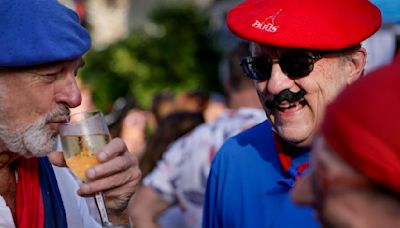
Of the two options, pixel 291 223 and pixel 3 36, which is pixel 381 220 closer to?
pixel 291 223

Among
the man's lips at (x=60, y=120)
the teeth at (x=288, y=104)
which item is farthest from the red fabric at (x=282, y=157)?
the man's lips at (x=60, y=120)

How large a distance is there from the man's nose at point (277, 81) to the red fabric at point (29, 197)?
0.91 m

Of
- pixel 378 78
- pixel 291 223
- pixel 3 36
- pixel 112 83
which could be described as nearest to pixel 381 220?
pixel 378 78

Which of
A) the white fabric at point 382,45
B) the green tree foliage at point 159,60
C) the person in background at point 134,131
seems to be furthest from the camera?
the green tree foliage at point 159,60

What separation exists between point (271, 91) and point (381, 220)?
52.9 inches

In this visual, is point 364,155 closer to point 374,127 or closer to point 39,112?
point 374,127

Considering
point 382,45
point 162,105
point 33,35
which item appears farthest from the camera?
point 162,105

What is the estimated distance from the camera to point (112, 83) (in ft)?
62.1

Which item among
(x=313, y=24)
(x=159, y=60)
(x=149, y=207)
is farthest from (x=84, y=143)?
(x=159, y=60)

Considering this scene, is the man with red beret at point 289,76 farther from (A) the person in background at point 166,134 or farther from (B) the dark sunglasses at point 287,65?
(A) the person in background at point 166,134

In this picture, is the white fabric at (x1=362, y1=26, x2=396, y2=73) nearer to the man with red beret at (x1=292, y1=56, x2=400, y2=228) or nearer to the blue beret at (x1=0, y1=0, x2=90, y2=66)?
the blue beret at (x1=0, y1=0, x2=90, y2=66)

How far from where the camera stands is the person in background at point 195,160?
16.6 feet

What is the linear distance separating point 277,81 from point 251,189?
399 millimetres

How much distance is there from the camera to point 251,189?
2908 mm
